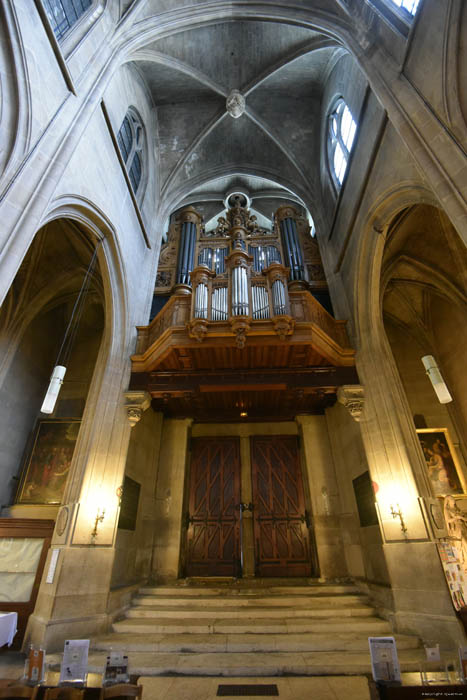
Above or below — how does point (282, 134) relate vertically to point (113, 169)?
above

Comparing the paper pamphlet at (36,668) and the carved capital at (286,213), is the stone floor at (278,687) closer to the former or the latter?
the paper pamphlet at (36,668)

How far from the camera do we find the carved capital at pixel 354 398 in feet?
24.0

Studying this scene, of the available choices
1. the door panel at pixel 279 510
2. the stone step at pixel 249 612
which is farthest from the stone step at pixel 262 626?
the door panel at pixel 279 510

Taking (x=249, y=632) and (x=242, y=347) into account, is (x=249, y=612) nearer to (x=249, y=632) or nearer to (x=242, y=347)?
(x=249, y=632)

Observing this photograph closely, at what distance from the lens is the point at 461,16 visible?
4.49 meters

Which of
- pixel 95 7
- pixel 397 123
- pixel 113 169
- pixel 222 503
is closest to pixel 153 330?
pixel 113 169

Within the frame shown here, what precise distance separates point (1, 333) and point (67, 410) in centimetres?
274

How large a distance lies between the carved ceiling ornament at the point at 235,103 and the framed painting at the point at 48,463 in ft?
36.5

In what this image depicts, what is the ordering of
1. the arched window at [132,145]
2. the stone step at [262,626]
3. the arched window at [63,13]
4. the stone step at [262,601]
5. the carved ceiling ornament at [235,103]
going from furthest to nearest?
the carved ceiling ornament at [235,103] < the arched window at [132,145] < the stone step at [262,601] < the arched window at [63,13] < the stone step at [262,626]

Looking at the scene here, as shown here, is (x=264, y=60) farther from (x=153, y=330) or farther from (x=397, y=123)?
(x=153, y=330)

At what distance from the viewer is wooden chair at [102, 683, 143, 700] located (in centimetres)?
263

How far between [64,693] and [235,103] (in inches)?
549

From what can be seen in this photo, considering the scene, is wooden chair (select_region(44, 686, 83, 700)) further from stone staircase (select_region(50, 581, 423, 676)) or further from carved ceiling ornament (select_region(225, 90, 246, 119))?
carved ceiling ornament (select_region(225, 90, 246, 119))

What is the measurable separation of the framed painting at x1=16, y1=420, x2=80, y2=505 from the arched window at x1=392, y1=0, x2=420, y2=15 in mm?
11545
